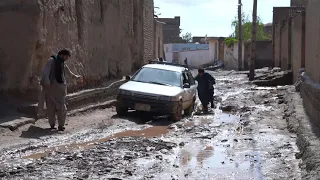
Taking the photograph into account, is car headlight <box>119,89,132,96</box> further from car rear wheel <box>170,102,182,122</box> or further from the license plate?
car rear wheel <box>170,102,182,122</box>

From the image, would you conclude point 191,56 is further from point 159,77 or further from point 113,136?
point 113,136

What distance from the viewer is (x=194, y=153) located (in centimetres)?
868

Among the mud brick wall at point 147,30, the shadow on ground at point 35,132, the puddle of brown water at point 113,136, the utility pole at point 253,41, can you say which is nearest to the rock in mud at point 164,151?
the puddle of brown water at point 113,136

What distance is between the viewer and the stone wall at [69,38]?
10.8 meters

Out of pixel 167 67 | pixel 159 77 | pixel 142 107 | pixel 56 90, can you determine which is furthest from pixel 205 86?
pixel 56 90

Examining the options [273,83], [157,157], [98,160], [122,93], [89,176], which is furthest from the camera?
[273,83]

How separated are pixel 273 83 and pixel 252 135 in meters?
14.2

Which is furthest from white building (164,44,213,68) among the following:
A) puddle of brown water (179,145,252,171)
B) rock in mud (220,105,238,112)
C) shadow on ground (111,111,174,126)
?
puddle of brown water (179,145,252,171)

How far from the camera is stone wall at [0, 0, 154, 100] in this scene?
10.8 m

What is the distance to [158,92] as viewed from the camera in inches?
513

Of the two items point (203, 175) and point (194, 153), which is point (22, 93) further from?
point (203, 175)

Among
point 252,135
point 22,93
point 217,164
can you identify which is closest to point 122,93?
point 22,93

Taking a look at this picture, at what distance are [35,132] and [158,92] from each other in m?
3.86

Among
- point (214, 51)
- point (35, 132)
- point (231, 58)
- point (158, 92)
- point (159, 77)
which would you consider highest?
point (159, 77)
